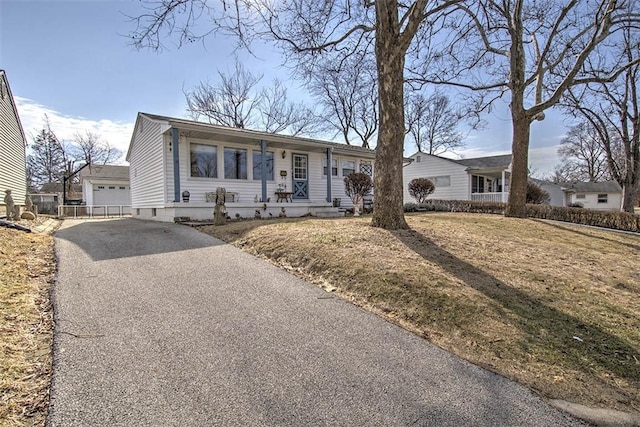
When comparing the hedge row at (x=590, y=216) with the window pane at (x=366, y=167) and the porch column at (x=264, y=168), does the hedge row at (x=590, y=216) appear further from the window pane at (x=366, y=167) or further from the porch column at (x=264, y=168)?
the porch column at (x=264, y=168)

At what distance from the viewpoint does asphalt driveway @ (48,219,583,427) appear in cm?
203

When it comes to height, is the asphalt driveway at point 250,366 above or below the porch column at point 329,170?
below

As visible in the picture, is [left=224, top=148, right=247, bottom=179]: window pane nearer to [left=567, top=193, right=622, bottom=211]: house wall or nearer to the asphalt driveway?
the asphalt driveway

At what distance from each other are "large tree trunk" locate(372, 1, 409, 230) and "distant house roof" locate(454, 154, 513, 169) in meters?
17.8

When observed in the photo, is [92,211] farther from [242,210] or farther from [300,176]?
[300,176]

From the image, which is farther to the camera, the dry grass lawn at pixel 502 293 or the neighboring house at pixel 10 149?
the neighboring house at pixel 10 149

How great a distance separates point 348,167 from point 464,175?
10701 mm

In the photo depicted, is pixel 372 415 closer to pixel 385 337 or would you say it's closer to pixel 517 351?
pixel 385 337

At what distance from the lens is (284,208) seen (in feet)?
43.0

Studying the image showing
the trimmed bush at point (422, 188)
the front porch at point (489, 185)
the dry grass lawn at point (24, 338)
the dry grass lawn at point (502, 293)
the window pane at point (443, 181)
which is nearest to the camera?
the dry grass lawn at point (24, 338)

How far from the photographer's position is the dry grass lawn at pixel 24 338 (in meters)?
1.96

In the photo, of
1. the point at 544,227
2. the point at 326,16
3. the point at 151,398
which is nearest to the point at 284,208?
the point at 326,16

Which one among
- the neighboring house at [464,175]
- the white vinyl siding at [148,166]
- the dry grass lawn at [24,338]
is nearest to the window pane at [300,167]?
the white vinyl siding at [148,166]

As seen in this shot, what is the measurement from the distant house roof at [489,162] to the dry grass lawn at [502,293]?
16079 millimetres
